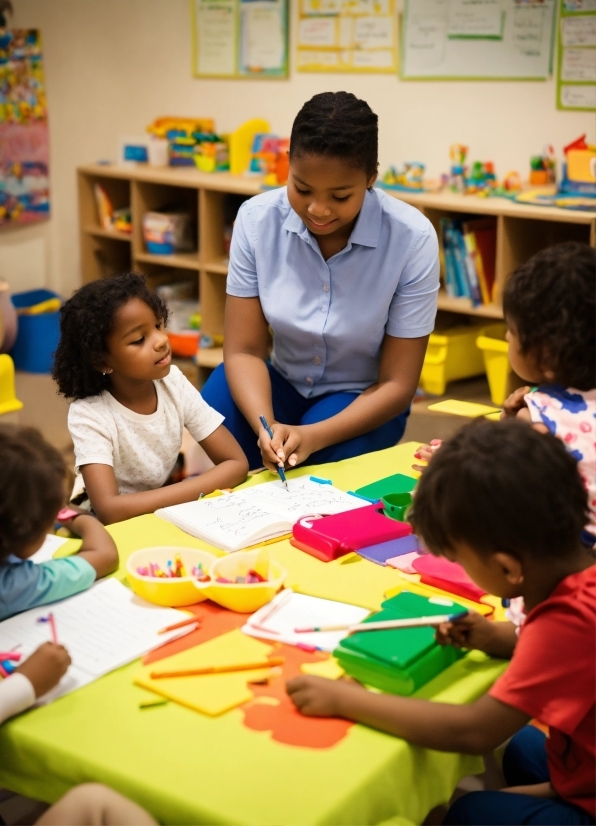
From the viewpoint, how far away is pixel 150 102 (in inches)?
187

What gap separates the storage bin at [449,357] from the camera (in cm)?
375

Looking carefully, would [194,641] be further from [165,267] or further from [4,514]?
[165,267]

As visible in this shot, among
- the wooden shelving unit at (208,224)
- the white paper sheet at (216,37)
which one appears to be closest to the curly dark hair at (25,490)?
the wooden shelving unit at (208,224)

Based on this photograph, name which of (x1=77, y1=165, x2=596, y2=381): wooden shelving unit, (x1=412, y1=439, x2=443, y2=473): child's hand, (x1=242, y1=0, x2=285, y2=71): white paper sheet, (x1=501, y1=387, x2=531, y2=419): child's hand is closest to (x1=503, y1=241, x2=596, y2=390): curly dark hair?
(x1=501, y1=387, x2=531, y2=419): child's hand

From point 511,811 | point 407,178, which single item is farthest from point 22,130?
point 511,811

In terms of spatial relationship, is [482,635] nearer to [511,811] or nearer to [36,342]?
[511,811]

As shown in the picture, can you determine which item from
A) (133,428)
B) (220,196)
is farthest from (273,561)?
(220,196)

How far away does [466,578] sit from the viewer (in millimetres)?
1480

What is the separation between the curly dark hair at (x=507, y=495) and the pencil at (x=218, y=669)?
0.27 metres

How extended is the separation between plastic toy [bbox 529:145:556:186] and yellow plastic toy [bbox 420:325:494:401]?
0.61 m

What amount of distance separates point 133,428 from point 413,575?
0.72 metres

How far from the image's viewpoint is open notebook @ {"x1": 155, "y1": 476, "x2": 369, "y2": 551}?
1.62m

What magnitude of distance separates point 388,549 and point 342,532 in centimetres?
8

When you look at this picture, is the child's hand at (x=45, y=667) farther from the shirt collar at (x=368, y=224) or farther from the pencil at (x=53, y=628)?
the shirt collar at (x=368, y=224)
